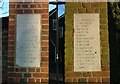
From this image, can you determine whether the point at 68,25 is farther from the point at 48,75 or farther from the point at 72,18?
the point at 48,75

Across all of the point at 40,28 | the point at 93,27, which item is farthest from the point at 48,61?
the point at 93,27

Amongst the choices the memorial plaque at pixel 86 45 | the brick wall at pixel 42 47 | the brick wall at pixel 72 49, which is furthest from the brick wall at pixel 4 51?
the memorial plaque at pixel 86 45

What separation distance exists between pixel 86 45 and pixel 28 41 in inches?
37.0

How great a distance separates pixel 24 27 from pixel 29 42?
0.85 ft

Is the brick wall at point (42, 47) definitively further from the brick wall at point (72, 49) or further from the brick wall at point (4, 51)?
the brick wall at point (72, 49)

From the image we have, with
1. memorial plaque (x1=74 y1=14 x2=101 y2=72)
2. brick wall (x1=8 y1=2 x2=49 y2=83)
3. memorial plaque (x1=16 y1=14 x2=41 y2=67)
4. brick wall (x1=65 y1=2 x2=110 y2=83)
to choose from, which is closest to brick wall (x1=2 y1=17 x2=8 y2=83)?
brick wall (x1=8 y1=2 x2=49 y2=83)

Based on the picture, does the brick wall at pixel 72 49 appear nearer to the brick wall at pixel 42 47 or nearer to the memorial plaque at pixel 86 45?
the memorial plaque at pixel 86 45

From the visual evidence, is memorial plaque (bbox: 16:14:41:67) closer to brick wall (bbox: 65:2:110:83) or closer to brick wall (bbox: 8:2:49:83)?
brick wall (bbox: 8:2:49:83)

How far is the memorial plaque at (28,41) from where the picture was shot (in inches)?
203

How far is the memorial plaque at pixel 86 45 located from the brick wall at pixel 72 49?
2.6 inches

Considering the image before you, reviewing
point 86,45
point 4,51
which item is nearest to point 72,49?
point 86,45

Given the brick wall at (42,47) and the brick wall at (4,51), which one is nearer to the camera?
the brick wall at (42,47)

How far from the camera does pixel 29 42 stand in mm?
5152

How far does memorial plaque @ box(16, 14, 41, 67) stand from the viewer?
5.15 metres
